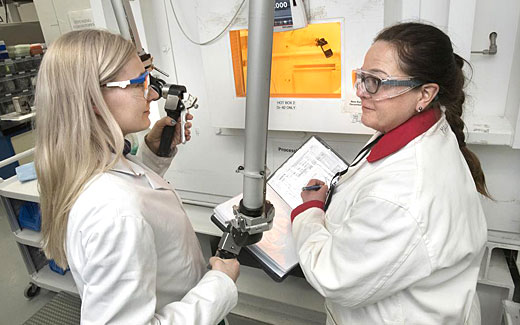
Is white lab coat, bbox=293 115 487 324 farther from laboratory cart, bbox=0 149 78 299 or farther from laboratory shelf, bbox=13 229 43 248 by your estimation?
laboratory shelf, bbox=13 229 43 248

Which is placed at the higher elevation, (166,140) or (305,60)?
(305,60)

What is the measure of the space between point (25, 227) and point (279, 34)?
70.8 inches

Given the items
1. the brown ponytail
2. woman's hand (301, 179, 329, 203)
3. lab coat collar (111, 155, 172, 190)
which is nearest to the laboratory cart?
lab coat collar (111, 155, 172, 190)

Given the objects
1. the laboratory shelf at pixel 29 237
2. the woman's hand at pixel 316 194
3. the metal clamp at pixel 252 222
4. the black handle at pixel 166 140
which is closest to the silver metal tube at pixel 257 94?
the metal clamp at pixel 252 222

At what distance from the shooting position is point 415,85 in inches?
33.9

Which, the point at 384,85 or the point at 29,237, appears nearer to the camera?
the point at 384,85

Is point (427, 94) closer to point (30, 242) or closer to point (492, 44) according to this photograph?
point (492, 44)

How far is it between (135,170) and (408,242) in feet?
2.07

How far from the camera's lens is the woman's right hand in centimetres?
94

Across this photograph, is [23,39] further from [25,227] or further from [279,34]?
[279,34]

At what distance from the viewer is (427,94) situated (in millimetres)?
875

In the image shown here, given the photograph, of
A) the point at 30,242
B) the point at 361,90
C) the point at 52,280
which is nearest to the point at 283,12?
the point at 361,90

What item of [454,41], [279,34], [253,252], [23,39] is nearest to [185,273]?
[253,252]

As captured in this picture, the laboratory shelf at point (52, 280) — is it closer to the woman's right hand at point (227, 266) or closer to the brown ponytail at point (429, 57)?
the woman's right hand at point (227, 266)
